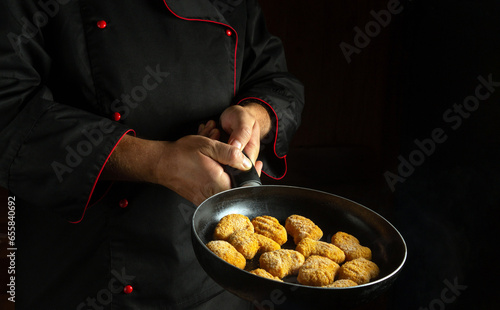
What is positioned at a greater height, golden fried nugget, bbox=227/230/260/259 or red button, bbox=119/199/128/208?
golden fried nugget, bbox=227/230/260/259

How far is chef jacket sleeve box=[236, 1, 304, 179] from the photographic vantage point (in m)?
1.01

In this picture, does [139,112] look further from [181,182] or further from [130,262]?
[130,262]

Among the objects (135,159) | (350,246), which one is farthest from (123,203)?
(350,246)

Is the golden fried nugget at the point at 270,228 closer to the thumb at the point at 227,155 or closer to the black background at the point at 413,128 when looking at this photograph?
the thumb at the point at 227,155

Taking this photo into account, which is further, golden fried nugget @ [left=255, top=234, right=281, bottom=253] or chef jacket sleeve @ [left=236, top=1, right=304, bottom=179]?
chef jacket sleeve @ [left=236, top=1, right=304, bottom=179]

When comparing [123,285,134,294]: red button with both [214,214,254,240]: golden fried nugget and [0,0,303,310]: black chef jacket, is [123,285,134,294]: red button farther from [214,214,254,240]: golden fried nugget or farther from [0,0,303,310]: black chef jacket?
[214,214,254,240]: golden fried nugget

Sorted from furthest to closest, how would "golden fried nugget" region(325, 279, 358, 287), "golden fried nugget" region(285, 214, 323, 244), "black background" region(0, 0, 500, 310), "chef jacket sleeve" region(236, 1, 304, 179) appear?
"black background" region(0, 0, 500, 310) → "chef jacket sleeve" region(236, 1, 304, 179) → "golden fried nugget" region(285, 214, 323, 244) → "golden fried nugget" region(325, 279, 358, 287)

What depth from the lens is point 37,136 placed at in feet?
2.48

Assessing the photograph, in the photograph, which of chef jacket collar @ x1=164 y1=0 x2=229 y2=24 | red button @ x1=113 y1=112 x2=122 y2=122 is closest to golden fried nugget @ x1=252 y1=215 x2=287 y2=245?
red button @ x1=113 y1=112 x2=122 y2=122

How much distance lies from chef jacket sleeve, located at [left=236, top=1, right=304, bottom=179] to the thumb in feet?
0.92

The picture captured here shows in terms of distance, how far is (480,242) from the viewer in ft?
4.11

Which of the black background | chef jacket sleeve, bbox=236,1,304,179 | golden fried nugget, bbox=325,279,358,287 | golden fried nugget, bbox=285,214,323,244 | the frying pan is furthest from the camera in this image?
the black background

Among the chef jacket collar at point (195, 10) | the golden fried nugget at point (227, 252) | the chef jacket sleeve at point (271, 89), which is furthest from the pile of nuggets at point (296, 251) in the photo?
the chef jacket collar at point (195, 10)

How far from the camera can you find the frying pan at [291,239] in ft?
1.84
